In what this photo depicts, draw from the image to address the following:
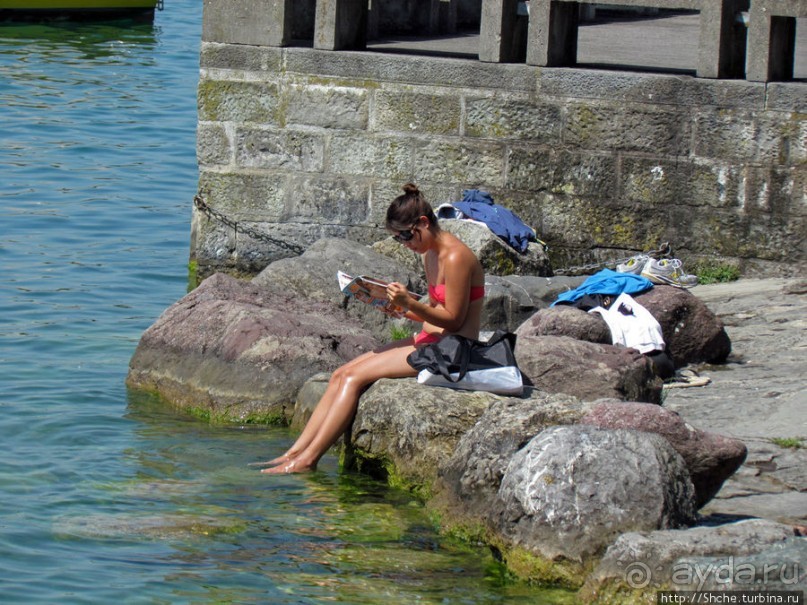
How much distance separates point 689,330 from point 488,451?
9.73ft


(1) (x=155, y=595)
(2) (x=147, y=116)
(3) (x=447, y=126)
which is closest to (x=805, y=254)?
(3) (x=447, y=126)

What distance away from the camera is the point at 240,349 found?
29.3 feet

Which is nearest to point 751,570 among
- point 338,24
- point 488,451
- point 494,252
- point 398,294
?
point 488,451

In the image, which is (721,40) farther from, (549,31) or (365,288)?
(365,288)

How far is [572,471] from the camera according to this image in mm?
6133

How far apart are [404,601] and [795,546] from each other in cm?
165

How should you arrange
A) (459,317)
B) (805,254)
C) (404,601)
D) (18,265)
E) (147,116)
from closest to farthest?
(404,601), (459,317), (805,254), (18,265), (147,116)

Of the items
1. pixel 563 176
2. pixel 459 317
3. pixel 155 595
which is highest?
pixel 563 176

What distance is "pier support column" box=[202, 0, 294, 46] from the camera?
10.7 m

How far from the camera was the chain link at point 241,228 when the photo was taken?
11078mm

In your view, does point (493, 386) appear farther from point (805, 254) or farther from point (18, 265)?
point (18, 265)

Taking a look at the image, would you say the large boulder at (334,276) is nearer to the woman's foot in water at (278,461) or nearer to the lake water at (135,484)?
the lake water at (135,484)

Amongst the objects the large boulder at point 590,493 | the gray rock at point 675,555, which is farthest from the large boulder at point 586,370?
the gray rock at point 675,555

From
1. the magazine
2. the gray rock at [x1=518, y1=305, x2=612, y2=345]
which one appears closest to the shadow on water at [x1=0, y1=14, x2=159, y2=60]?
the gray rock at [x1=518, y1=305, x2=612, y2=345]
